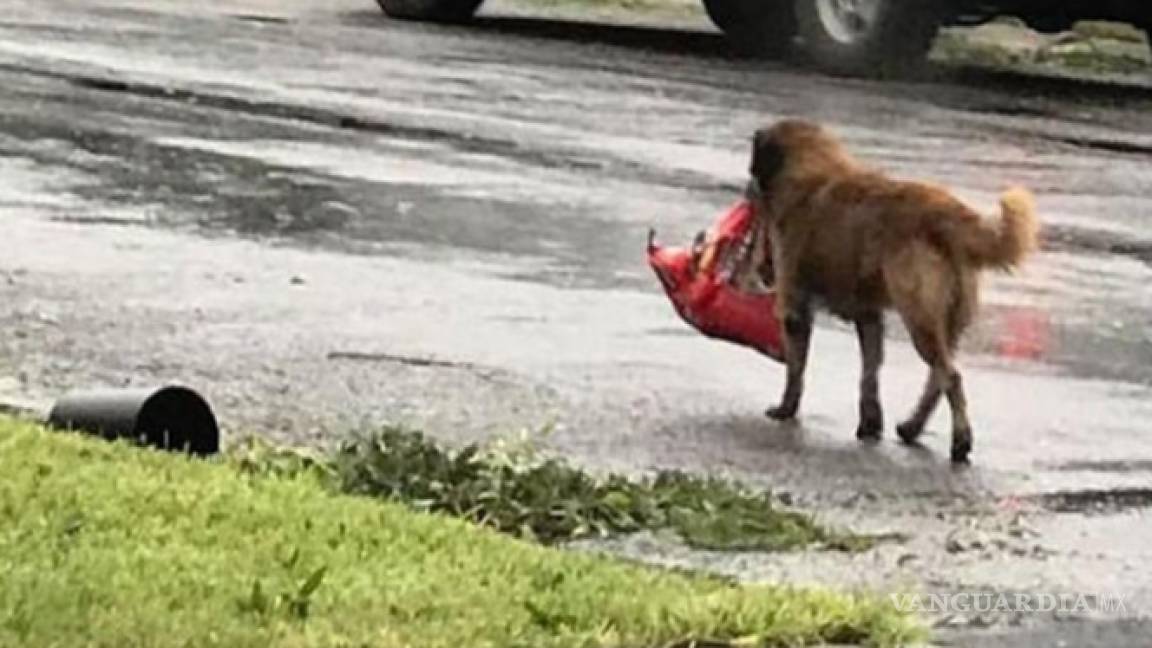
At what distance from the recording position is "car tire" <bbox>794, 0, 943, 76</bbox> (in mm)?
19531

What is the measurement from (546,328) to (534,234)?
2178 mm

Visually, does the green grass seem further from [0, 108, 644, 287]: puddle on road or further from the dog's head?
[0, 108, 644, 287]: puddle on road

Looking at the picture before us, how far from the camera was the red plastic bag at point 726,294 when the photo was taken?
8.20m

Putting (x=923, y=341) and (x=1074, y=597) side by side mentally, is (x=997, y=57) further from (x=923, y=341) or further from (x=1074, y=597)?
(x=1074, y=597)

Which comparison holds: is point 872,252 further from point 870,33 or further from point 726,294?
point 870,33

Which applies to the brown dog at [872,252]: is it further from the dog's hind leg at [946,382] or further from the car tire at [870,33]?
the car tire at [870,33]

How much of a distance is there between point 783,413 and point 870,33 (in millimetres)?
11897

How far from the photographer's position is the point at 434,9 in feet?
75.9

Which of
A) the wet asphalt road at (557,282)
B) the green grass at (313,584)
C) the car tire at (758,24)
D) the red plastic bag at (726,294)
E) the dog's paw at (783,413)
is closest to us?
the green grass at (313,584)

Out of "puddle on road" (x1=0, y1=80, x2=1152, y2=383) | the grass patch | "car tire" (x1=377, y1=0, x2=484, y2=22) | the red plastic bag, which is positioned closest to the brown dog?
the red plastic bag

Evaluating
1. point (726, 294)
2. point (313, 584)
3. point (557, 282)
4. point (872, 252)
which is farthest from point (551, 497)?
point (557, 282)

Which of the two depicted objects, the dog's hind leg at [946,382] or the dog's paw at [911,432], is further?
the dog's paw at [911,432]

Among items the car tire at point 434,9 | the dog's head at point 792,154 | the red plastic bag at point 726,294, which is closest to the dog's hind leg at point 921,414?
the red plastic bag at point 726,294

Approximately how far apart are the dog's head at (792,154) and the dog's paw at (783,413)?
0.57 m
